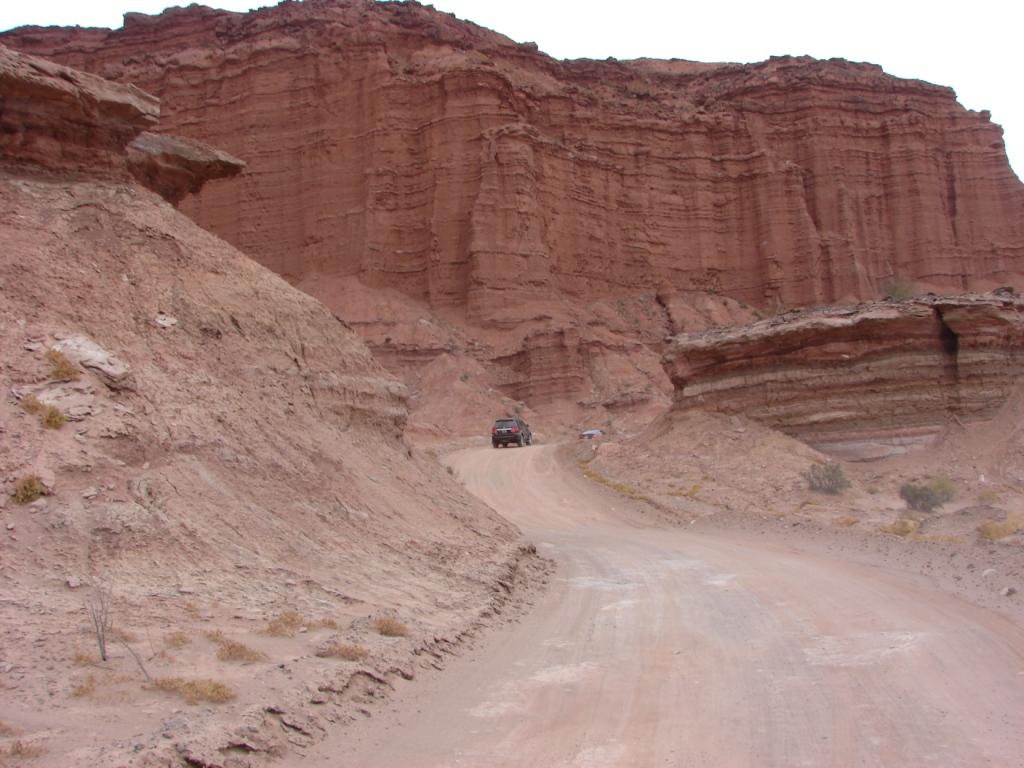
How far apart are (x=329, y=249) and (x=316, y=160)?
7.00m

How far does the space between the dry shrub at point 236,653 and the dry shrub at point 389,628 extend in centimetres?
144

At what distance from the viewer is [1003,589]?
30.8 feet

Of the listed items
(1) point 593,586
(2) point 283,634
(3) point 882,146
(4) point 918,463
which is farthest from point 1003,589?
(3) point 882,146

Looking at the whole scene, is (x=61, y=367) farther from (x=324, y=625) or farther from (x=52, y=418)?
(x=324, y=625)

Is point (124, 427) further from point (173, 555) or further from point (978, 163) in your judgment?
point (978, 163)

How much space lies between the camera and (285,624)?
23.0ft

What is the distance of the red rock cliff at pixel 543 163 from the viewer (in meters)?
61.2

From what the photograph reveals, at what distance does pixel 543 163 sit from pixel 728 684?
2349 inches

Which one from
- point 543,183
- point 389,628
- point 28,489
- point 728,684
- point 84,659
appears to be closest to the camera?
point 84,659

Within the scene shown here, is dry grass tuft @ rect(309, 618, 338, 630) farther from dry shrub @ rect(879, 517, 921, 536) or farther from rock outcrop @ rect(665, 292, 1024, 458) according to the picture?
rock outcrop @ rect(665, 292, 1024, 458)

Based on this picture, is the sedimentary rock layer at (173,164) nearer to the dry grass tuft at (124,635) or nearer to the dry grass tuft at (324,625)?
the dry grass tuft at (324,625)

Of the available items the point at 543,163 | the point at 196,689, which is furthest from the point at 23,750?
the point at 543,163

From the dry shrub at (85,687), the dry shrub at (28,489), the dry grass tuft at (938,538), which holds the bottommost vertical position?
the dry grass tuft at (938,538)

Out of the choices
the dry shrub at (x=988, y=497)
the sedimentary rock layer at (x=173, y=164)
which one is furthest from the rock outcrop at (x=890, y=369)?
the sedimentary rock layer at (x=173, y=164)
